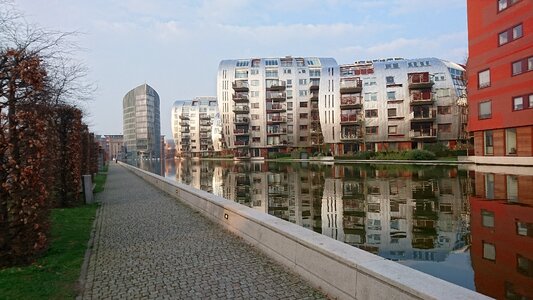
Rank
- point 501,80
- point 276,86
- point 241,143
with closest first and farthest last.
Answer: point 501,80, point 276,86, point 241,143

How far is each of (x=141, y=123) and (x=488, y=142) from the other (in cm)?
13717

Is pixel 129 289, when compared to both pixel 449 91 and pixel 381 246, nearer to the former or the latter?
pixel 381 246

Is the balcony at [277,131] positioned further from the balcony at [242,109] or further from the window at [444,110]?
the window at [444,110]

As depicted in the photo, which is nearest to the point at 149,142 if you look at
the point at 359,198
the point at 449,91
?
the point at 449,91

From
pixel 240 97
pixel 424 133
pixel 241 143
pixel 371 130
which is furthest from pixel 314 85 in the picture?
pixel 424 133

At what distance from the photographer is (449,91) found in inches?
2457

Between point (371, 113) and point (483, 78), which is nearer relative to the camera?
point (483, 78)

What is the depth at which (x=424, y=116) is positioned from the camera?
62781 millimetres

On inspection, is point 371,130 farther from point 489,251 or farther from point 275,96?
point 489,251

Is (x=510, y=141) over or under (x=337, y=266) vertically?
over

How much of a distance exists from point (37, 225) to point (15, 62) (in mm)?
2889

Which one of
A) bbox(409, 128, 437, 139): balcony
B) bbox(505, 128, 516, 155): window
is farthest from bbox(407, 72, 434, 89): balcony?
bbox(505, 128, 516, 155): window

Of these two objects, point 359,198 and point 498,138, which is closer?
point 359,198

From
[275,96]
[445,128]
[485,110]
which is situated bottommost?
[445,128]
